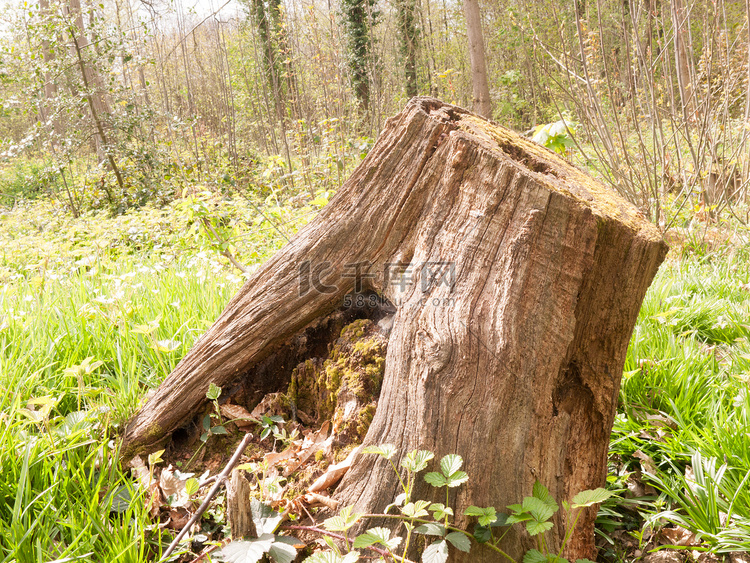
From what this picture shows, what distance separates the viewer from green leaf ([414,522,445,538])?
120 centimetres

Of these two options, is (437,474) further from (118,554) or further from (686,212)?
(686,212)

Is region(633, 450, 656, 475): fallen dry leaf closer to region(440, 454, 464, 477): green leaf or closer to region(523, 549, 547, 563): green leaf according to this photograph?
region(523, 549, 547, 563): green leaf

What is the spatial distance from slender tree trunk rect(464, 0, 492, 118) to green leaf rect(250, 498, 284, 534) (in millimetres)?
8000

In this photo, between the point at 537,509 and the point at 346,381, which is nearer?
the point at 537,509

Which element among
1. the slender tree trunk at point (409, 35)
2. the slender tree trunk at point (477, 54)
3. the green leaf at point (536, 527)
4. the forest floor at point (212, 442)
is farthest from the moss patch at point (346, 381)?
the slender tree trunk at point (409, 35)

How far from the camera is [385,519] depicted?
132 cm

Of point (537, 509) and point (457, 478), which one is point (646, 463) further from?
point (457, 478)

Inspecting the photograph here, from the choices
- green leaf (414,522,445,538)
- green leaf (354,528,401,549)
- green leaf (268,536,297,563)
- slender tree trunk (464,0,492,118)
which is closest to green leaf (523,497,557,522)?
green leaf (414,522,445,538)

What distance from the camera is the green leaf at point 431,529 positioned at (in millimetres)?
1199

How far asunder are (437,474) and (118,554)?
864 mm

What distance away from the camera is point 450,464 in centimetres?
123

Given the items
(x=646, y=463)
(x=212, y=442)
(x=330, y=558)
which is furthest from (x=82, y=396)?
(x=646, y=463)

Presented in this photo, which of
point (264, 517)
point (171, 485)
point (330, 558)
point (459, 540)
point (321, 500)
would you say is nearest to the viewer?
point (330, 558)

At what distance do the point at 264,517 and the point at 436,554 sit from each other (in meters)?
0.48
